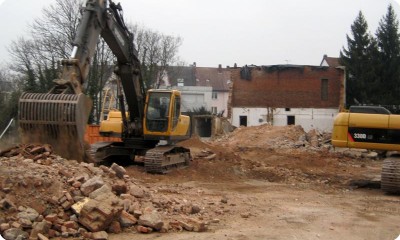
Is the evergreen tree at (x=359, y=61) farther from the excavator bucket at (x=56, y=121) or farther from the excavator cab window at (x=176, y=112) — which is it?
the excavator bucket at (x=56, y=121)

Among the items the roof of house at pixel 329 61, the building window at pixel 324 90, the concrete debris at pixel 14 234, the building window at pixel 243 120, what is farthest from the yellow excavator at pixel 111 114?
the roof of house at pixel 329 61

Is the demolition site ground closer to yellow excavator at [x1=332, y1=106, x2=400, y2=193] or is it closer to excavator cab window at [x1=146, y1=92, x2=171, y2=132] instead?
yellow excavator at [x1=332, y1=106, x2=400, y2=193]

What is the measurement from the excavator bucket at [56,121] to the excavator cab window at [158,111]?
599cm

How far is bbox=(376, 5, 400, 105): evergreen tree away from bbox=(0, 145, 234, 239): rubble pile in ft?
128

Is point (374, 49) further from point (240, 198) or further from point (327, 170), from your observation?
point (240, 198)

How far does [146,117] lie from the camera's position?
15.3m

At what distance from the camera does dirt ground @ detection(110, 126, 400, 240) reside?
288 inches

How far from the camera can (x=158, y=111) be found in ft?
50.0

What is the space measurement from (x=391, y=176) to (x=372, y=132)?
117 cm

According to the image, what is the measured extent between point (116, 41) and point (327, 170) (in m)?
9.30

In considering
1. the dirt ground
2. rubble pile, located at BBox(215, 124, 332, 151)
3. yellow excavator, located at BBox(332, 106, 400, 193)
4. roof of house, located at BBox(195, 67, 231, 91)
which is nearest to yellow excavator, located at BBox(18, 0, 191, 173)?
the dirt ground

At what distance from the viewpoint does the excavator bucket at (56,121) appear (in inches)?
349

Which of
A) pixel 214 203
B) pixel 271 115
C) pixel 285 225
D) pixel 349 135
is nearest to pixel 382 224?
pixel 285 225

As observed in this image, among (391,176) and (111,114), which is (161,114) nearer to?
(111,114)
